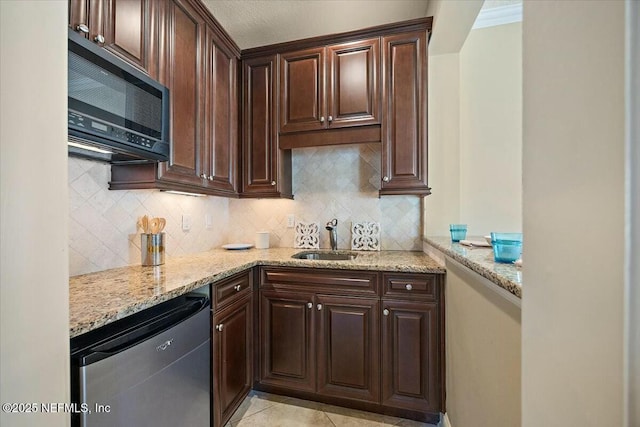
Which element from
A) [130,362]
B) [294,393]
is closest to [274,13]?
[130,362]

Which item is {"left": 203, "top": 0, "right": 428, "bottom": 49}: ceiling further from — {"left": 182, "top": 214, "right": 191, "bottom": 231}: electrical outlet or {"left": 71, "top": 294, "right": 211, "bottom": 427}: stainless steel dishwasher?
{"left": 71, "top": 294, "right": 211, "bottom": 427}: stainless steel dishwasher

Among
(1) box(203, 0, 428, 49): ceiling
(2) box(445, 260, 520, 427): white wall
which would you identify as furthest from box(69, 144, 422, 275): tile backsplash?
(1) box(203, 0, 428, 49): ceiling

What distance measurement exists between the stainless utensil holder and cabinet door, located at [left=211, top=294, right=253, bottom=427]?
1.82 ft

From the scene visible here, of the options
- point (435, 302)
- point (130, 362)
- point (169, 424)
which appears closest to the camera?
point (130, 362)

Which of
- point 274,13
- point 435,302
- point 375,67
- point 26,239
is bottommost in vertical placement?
point 435,302

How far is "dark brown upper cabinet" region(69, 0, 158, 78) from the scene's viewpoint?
1.09 metres

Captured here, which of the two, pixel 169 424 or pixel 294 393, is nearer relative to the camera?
pixel 169 424

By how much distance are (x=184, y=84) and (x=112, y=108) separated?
0.64 meters

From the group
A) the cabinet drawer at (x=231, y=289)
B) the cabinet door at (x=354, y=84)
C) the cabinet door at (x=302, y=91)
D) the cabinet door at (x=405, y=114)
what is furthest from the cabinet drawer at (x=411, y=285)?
the cabinet door at (x=302, y=91)

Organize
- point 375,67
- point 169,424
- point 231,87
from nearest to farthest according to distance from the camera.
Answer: point 169,424 < point 375,67 < point 231,87

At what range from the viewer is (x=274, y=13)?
1984 mm

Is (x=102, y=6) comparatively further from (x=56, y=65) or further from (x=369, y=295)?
(x=369, y=295)

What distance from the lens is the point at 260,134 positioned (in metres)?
2.22

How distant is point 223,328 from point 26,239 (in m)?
1.16
